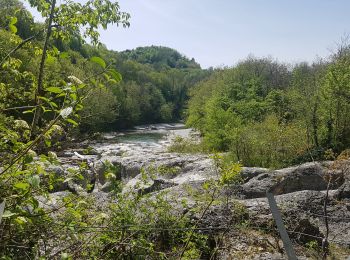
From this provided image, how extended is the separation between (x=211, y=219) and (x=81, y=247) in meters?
4.80

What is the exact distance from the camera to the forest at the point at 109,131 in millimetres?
2555

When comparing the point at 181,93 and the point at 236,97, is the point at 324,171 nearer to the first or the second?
the point at 236,97

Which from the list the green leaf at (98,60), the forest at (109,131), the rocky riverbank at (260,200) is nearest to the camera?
the green leaf at (98,60)

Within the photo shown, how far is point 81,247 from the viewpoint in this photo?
340 centimetres

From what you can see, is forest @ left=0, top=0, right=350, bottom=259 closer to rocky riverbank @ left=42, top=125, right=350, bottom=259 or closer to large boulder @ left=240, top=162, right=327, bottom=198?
rocky riverbank @ left=42, top=125, right=350, bottom=259

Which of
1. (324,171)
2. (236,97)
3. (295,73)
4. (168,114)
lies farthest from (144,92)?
(324,171)

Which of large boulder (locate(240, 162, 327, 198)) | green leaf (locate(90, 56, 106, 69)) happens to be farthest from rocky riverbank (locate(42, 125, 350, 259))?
green leaf (locate(90, 56, 106, 69))

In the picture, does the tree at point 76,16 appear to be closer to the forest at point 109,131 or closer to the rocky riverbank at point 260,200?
the forest at point 109,131

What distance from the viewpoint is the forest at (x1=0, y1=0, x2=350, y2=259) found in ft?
8.38

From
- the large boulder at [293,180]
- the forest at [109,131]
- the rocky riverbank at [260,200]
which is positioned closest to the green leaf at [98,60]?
the forest at [109,131]

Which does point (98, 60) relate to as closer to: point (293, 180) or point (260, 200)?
point (260, 200)

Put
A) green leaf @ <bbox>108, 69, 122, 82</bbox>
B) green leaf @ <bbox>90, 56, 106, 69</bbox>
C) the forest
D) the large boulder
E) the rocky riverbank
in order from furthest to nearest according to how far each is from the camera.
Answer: the large boulder < the rocky riverbank < the forest < green leaf @ <bbox>108, 69, 122, 82</bbox> < green leaf @ <bbox>90, 56, 106, 69</bbox>

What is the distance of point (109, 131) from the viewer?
193ft

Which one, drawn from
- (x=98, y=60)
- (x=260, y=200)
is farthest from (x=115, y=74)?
(x=260, y=200)
